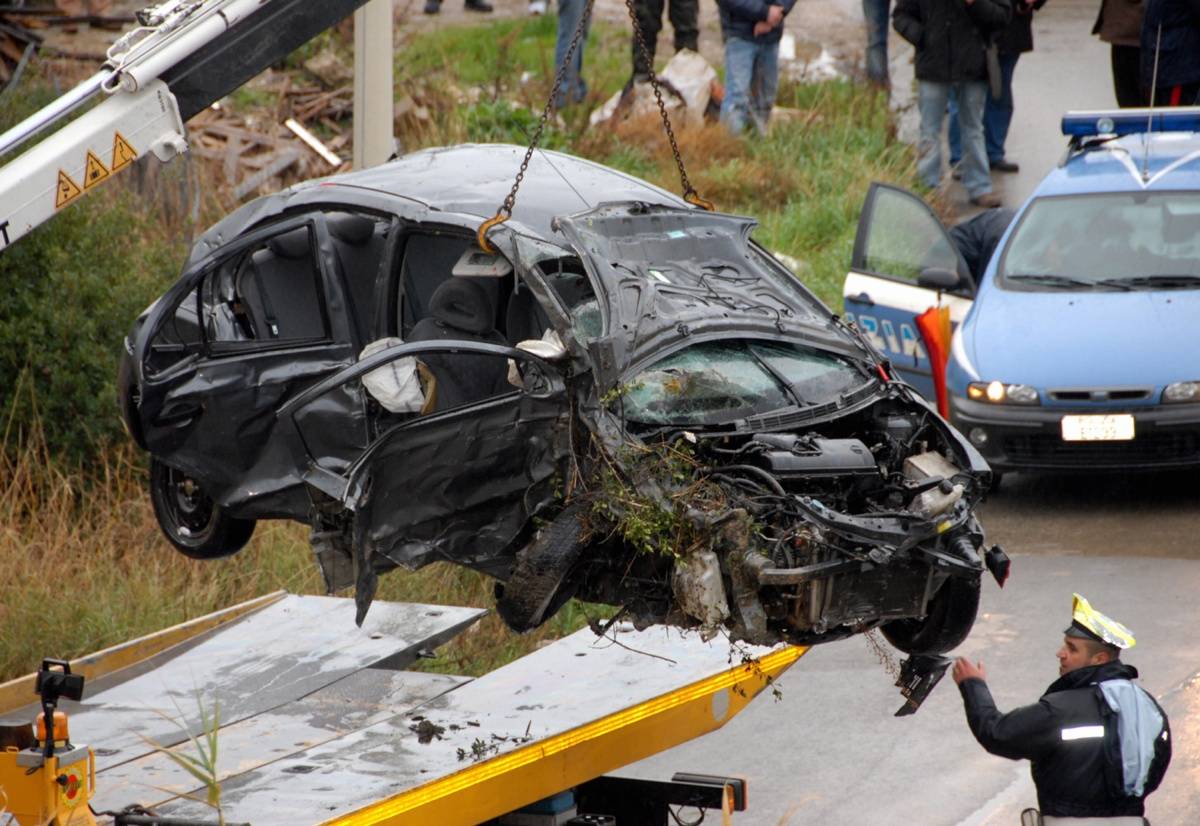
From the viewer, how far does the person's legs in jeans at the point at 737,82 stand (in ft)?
54.9

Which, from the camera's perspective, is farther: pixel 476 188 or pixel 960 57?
pixel 960 57

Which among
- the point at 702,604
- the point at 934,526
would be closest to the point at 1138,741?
the point at 934,526

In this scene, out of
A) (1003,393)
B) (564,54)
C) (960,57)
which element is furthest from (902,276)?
(564,54)

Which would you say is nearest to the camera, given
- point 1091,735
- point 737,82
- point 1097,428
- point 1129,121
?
point 1091,735

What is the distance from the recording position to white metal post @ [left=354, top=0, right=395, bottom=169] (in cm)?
1025

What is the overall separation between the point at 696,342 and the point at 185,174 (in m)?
9.21

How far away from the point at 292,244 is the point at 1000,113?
11269 millimetres

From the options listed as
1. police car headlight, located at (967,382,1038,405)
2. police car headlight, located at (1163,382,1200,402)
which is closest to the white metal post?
police car headlight, located at (967,382,1038,405)

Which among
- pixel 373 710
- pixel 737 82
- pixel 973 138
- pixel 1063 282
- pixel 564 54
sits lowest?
pixel 373 710

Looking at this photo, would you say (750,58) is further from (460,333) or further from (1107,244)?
(460,333)

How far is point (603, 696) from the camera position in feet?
21.4

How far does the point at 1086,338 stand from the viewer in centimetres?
1112

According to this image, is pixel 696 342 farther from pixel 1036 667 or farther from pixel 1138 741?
pixel 1036 667

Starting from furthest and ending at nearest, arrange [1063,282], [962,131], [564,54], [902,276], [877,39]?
[877,39]
[962,131]
[564,54]
[902,276]
[1063,282]
